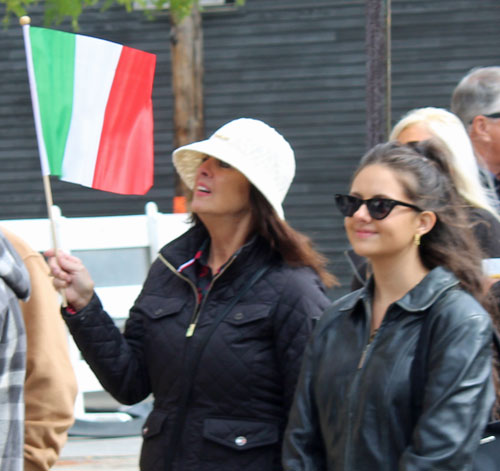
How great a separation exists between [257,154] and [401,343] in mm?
999

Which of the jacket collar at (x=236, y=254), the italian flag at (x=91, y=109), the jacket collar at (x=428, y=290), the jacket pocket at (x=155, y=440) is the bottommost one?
the jacket pocket at (x=155, y=440)

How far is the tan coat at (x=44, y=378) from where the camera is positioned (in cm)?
264

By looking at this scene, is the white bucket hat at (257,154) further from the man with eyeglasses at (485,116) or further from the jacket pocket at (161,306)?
the man with eyeglasses at (485,116)

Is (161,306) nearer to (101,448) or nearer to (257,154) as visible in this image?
(257,154)

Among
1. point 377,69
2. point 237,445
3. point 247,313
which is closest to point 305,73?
point 377,69

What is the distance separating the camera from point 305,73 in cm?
1151

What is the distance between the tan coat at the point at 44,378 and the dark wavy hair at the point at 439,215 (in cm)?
97

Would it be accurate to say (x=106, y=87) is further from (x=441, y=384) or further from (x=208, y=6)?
(x=208, y=6)

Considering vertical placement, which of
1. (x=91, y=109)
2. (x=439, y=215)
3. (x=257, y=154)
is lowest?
(x=439, y=215)

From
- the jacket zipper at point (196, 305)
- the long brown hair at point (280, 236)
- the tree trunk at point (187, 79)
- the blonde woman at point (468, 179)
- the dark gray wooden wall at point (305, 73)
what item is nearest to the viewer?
the blonde woman at point (468, 179)

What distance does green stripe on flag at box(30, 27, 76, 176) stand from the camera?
115 inches

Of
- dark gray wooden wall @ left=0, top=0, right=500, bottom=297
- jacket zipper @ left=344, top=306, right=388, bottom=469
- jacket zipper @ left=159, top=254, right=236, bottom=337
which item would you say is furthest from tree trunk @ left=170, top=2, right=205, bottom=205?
jacket zipper @ left=344, top=306, right=388, bottom=469

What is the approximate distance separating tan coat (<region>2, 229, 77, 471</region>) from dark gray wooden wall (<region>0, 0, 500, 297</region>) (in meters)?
8.76

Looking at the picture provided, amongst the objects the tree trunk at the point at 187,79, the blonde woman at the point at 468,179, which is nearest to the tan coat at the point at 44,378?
the blonde woman at the point at 468,179
